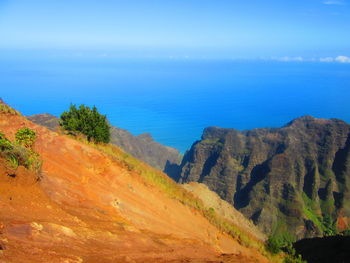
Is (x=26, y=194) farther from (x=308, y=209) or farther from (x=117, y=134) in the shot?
(x=117, y=134)

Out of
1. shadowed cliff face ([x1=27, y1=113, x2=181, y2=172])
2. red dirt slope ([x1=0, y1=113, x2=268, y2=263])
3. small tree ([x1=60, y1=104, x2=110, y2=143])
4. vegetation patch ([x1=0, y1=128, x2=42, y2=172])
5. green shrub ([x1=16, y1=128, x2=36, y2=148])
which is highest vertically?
shadowed cliff face ([x1=27, y1=113, x2=181, y2=172])

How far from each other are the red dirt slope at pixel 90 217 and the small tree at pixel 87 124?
4.71 meters

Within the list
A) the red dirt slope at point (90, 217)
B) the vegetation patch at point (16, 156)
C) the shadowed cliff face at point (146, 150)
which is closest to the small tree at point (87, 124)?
the red dirt slope at point (90, 217)

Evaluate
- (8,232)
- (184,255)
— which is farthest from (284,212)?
(8,232)

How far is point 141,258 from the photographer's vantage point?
731 centimetres

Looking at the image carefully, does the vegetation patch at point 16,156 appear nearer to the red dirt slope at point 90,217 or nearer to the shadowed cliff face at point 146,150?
the red dirt slope at point 90,217

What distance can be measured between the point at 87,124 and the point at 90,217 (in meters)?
11.0

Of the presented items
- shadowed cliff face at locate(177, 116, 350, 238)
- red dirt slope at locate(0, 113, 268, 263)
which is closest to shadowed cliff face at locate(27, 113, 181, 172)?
shadowed cliff face at locate(177, 116, 350, 238)

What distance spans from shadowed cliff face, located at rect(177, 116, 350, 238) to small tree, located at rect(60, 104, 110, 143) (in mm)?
42189

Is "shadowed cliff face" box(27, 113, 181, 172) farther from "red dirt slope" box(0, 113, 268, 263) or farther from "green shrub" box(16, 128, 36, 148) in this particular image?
"green shrub" box(16, 128, 36, 148)

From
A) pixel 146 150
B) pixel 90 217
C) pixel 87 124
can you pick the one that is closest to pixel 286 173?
pixel 146 150

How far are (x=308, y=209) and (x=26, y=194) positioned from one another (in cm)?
6168

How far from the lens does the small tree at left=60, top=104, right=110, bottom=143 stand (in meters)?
18.7

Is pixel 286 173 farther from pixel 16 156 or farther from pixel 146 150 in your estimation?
pixel 16 156
